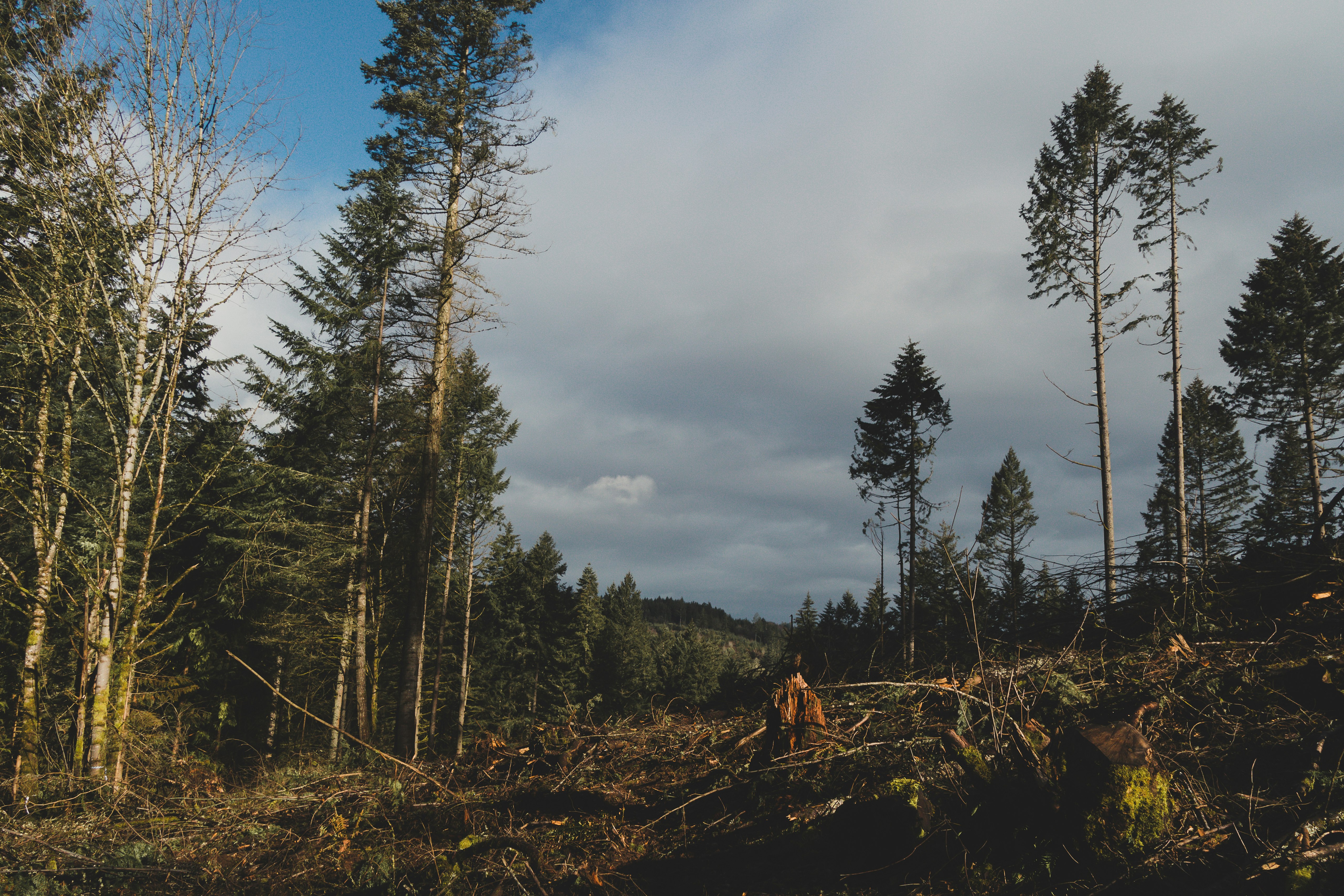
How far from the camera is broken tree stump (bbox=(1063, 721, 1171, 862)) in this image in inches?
105

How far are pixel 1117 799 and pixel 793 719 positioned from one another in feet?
5.81

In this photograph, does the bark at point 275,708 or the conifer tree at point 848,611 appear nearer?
the bark at point 275,708

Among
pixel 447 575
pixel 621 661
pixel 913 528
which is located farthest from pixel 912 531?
pixel 621 661

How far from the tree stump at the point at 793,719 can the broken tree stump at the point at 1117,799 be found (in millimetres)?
1515

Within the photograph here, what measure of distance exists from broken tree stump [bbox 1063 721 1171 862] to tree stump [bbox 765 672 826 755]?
1.52 meters

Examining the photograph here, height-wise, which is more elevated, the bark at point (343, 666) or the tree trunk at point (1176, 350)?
the tree trunk at point (1176, 350)

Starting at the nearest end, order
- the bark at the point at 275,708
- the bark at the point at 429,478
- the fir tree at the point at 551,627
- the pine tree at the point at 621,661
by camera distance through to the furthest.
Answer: the bark at the point at 429,478
the bark at the point at 275,708
the fir tree at the point at 551,627
the pine tree at the point at 621,661

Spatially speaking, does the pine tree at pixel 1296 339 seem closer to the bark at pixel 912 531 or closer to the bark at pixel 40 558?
the bark at pixel 912 531

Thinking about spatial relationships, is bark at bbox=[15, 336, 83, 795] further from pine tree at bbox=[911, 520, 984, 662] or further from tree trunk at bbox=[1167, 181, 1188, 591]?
tree trunk at bbox=[1167, 181, 1188, 591]

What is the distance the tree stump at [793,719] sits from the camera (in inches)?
157

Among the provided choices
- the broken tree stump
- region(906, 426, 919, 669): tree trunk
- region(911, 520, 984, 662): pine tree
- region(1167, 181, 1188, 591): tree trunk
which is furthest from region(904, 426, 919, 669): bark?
the broken tree stump

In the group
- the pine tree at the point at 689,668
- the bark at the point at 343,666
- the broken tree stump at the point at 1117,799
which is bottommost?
the pine tree at the point at 689,668

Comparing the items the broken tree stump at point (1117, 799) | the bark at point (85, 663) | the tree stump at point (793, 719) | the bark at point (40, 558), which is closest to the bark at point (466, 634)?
the bark at point (40, 558)

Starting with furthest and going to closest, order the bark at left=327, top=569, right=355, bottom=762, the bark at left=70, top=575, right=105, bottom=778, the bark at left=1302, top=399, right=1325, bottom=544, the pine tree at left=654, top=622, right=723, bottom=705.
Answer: the pine tree at left=654, top=622, right=723, bottom=705 → the bark at left=1302, top=399, right=1325, bottom=544 → the bark at left=327, top=569, right=355, bottom=762 → the bark at left=70, top=575, right=105, bottom=778
